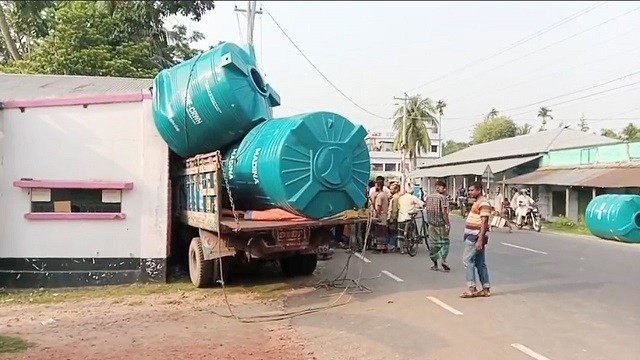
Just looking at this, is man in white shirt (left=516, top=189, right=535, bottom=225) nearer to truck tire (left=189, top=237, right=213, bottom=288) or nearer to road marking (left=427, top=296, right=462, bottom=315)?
road marking (left=427, top=296, right=462, bottom=315)

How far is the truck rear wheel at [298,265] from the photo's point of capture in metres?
10.3

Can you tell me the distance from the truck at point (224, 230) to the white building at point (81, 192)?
Answer: 677mm

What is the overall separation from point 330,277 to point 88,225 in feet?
14.0

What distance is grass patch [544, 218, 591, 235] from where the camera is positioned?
22125 millimetres

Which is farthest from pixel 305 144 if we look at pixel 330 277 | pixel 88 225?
pixel 88 225

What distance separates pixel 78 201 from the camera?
9805 mm

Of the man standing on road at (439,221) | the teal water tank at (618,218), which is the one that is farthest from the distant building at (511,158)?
the man standing on road at (439,221)

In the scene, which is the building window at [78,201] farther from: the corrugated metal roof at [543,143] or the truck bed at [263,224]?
the corrugated metal roof at [543,143]

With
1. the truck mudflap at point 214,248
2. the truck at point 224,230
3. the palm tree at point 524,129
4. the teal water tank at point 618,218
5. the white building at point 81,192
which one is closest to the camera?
the truck at point 224,230

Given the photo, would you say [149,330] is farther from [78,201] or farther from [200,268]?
[78,201]

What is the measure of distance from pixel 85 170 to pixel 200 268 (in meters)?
2.63

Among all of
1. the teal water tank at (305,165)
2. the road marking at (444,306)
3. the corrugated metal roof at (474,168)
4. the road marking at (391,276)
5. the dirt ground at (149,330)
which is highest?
the corrugated metal roof at (474,168)

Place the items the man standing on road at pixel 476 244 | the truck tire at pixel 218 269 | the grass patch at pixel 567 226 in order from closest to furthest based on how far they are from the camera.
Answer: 1. the man standing on road at pixel 476 244
2. the truck tire at pixel 218 269
3. the grass patch at pixel 567 226

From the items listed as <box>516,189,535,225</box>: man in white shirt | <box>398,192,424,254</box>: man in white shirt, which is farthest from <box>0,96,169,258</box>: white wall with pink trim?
<box>516,189,535,225</box>: man in white shirt
